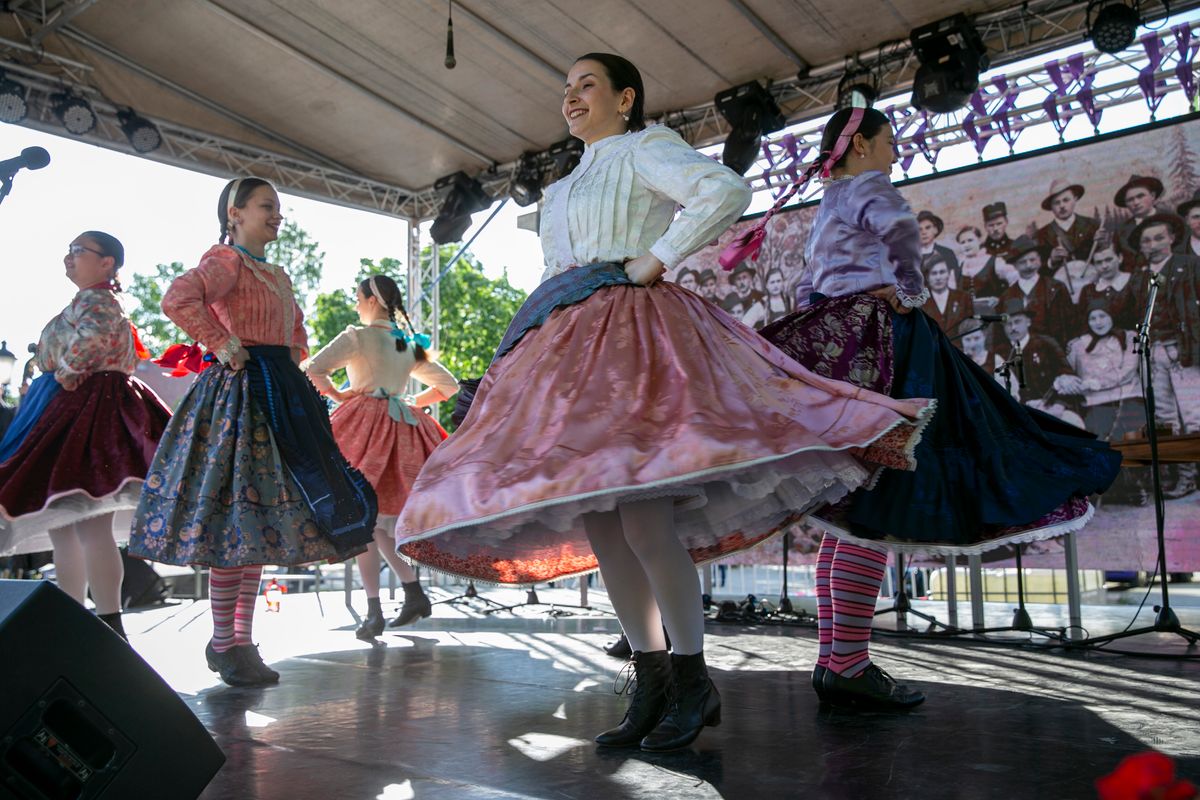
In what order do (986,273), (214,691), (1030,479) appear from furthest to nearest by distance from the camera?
(986,273) < (214,691) < (1030,479)

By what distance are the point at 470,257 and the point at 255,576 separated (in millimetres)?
26120

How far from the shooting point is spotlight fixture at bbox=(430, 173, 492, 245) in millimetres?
7934

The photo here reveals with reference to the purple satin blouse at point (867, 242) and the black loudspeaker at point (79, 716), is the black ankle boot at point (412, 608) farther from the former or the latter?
the black loudspeaker at point (79, 716)

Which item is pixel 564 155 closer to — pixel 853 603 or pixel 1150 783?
pixel 853 603

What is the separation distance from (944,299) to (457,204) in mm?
3846

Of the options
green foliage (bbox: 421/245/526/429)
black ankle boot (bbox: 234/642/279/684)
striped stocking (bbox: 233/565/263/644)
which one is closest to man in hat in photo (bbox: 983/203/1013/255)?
striped stocking (bbox: 233/565/263/644)

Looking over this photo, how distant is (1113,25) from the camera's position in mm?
Answer: 5375

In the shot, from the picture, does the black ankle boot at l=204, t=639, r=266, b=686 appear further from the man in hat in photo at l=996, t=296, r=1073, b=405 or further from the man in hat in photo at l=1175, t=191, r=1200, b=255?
the man in hat in photo at l=1175, t=191, r=1200, b=255

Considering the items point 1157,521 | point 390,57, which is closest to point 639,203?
point 1157,521

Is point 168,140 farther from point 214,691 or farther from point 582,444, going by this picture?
point 582,444

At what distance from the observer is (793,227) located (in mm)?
6938

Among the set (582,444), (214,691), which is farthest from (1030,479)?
(214,691)

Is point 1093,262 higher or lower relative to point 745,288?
lower

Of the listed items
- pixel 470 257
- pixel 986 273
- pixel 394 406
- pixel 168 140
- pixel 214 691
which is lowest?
pixel 214 691
